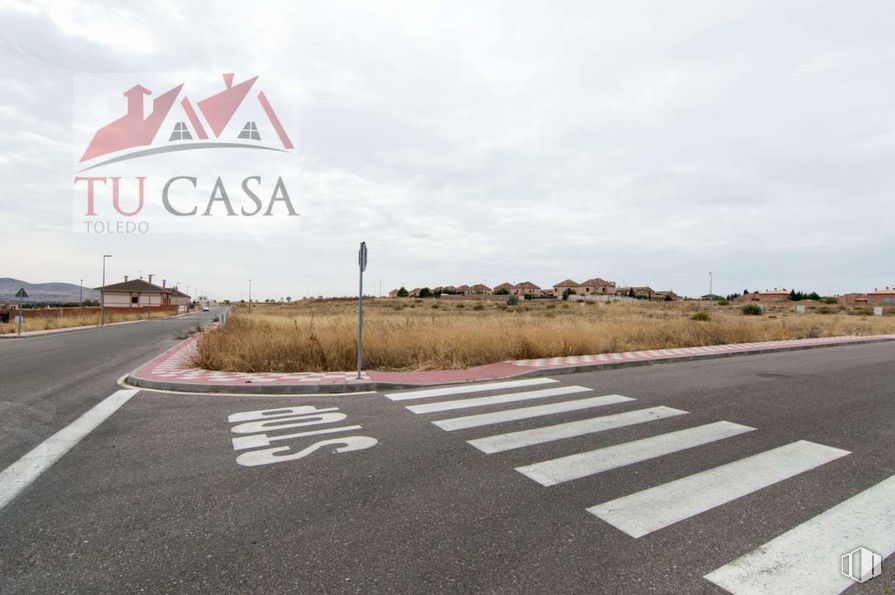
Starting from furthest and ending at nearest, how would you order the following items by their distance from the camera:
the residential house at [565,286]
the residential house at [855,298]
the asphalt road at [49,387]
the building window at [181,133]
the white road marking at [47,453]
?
1. the residential house at [565,286]
2. the residential house at [855,298]
3. the building window at [181,133]
4. the asphalt road at [49,387]
5. the white road marking at [47,453]

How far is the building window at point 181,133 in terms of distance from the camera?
56.6 feet

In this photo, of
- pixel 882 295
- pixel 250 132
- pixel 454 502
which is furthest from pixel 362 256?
pixel 882 295

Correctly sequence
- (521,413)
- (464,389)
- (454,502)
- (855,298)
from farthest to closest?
(855,298) < (464,389) < (521,413) < (454,502)

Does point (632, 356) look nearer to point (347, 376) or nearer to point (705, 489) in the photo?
point (347, 376)

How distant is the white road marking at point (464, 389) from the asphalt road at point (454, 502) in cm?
88

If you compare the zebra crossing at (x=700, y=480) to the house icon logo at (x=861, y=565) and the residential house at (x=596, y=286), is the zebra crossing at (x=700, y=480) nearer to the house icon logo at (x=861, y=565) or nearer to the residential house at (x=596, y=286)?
the house icon logo at (x=861, y=565)

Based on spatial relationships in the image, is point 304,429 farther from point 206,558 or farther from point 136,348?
point 136,348

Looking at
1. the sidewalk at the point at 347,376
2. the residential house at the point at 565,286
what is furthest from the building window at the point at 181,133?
the residential house at the point at 565,286

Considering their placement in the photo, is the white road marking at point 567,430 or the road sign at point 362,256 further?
the road sign at point 362,256

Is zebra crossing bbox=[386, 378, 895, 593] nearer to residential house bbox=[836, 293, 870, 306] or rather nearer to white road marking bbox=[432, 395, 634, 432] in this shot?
white road marking bbox=[432, 395, 634, 432]

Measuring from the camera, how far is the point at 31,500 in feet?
11.8

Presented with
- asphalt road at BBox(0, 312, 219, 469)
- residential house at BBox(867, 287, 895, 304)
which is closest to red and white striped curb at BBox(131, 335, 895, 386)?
asphalt road at BBox(0, 312, 219, 469)

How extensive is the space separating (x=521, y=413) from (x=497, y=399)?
930 millimetres

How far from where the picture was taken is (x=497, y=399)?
710 cm
